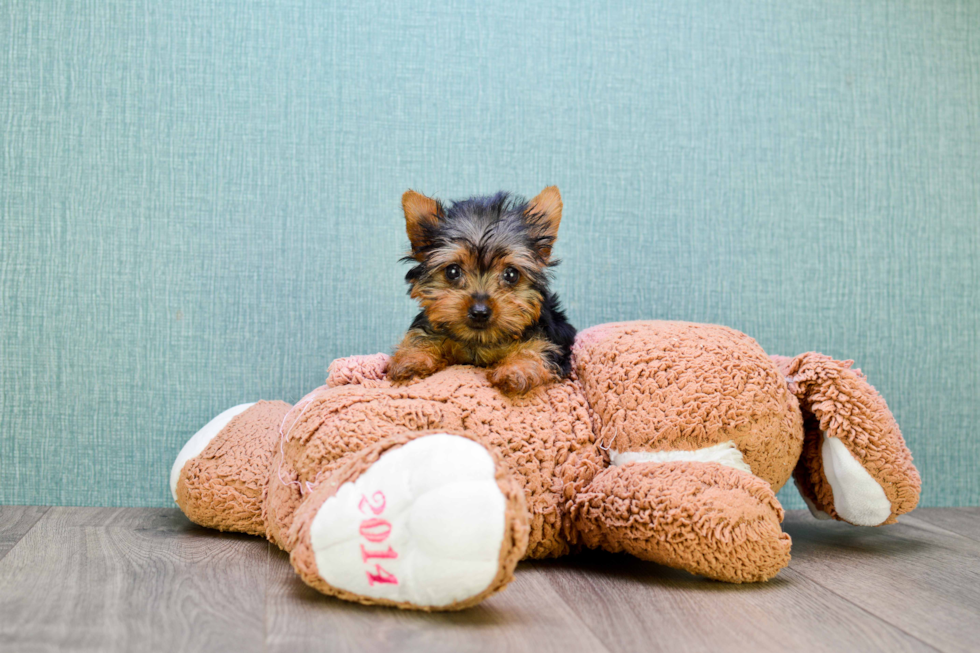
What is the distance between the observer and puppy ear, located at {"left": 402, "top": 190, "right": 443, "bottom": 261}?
5.88 feet

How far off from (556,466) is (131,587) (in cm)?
92

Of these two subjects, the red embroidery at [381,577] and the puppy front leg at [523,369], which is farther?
the puppy front leg at [523,369]

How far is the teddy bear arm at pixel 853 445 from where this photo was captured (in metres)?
1.80

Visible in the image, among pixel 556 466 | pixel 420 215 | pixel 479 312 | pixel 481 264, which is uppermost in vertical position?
pixel 420 215

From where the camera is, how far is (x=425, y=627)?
1.24 m

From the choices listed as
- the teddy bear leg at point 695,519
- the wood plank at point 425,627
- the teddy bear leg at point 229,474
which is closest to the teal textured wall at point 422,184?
the teddy bear leg at point 229,474

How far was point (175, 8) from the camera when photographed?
2357 mm

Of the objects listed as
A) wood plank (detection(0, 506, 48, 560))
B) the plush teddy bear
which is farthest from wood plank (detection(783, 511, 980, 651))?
wood plank (detection(0, 506, 48, 560))

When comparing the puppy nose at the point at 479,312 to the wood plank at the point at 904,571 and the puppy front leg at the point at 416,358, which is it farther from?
the wood plank at the point at 904,571

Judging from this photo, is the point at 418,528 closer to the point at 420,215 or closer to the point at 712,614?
the point at 712,614

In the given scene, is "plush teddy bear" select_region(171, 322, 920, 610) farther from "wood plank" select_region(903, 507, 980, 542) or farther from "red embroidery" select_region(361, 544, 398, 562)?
"wood plank" select_region(903, 507, 980, 542)

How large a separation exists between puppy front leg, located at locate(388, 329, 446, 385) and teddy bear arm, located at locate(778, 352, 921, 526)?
0.91 meters

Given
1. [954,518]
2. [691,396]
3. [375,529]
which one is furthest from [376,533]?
[954,518]

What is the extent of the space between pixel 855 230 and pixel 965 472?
95cm
